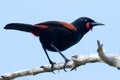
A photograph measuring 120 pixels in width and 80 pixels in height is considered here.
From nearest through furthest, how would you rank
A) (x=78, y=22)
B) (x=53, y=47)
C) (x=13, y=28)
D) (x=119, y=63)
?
(x=119, y=63)
(x=13, y=28)
(x=53, y=47)
(x=78, y=22)

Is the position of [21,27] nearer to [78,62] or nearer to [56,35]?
[56,35]

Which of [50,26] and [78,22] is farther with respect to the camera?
[78,22]

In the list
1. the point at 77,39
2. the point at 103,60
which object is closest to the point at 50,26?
the point at 77,39

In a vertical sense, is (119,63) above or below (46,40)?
above

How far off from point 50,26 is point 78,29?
426 millimetres

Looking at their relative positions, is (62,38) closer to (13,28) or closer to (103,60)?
(13,28)

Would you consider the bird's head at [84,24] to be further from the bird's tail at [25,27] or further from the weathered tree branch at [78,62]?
the weathered tree branch at [78,62]

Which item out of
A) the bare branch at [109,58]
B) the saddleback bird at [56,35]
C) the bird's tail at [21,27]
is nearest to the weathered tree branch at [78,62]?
the bare branch at [109,58]

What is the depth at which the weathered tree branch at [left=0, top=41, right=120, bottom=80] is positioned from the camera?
9.05 feet

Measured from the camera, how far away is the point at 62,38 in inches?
183

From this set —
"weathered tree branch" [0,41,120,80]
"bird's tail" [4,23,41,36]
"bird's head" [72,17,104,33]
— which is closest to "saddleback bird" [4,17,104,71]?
"bird's tail" [4,23,41,36]

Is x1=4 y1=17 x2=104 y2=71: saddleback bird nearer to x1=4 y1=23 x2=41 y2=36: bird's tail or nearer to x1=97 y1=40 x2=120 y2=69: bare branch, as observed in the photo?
x1=4 y1=23 x2=41 y2=36: bird's tail

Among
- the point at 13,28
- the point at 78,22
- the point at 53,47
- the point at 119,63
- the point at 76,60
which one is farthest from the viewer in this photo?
the point at 78,22

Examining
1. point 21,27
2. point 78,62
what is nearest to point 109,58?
point 78,62
